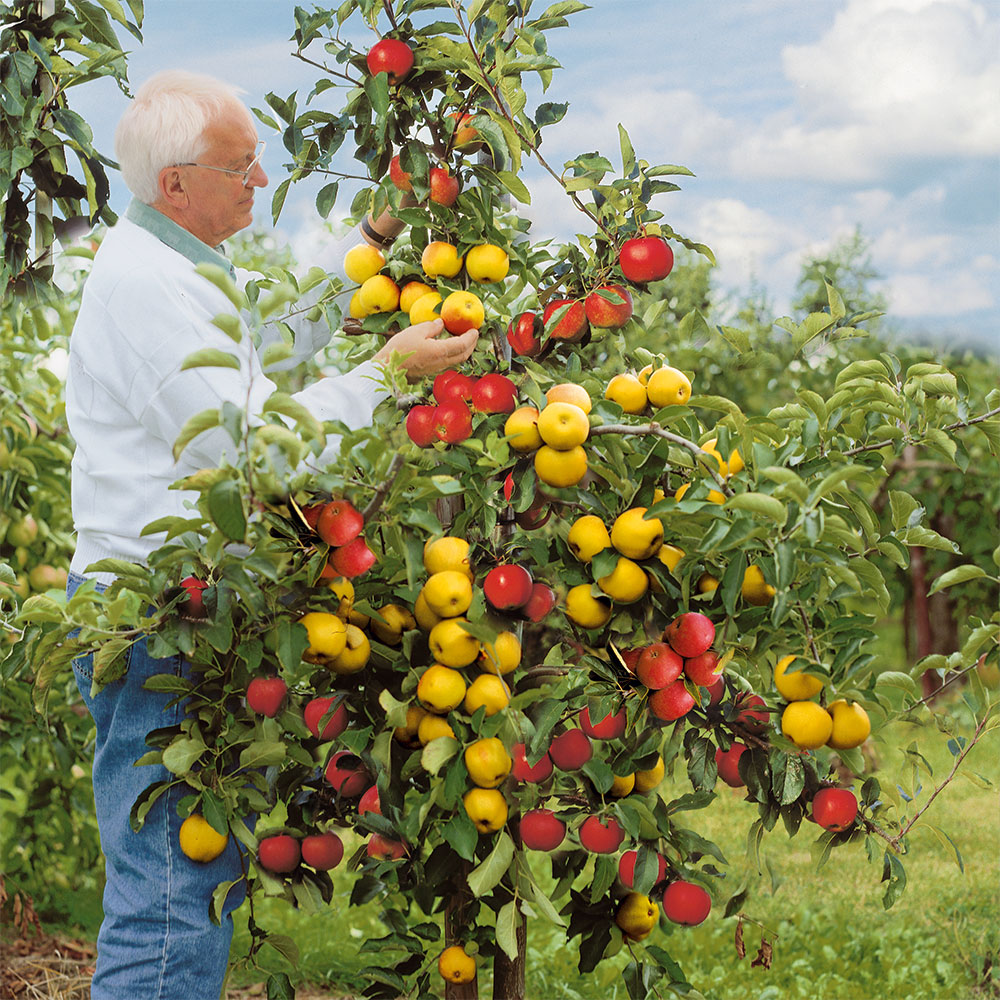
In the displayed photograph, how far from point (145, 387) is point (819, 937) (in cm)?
215

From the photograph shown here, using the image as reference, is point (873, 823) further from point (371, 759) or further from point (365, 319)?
point (365, 319)

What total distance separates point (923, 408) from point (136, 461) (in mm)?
1096

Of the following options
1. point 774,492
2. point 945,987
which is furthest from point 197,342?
point 945,987

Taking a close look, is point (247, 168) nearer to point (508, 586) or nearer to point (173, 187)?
point (173, 187)

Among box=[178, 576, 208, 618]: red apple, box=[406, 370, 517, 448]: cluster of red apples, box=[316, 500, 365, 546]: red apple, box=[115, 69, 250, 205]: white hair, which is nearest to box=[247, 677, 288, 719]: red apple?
box=[178, 576, 208, 618]: red apple

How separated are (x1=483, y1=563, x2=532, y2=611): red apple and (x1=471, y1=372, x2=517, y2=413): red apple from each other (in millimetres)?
218

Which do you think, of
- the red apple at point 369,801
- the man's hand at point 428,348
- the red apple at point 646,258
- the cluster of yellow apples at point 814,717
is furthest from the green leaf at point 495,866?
the red apple at point 646,258

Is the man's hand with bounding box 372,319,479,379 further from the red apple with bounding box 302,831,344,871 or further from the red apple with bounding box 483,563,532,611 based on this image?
the red apple with bounding box 302,831,344,871

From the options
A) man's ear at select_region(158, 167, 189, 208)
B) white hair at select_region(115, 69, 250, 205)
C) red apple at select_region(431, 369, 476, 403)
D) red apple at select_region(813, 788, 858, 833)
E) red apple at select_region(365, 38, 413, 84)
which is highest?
red apple at select_region(365, 38, 413, 84)

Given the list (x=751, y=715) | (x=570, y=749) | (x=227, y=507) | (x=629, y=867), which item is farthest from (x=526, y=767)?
(x=227, y=507)

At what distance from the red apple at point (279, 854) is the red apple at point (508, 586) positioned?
1.62 ft

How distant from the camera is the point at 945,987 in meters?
2.36

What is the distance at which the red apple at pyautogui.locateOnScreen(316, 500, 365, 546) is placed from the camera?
1221 millimetres

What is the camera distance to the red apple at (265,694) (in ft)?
4.45
